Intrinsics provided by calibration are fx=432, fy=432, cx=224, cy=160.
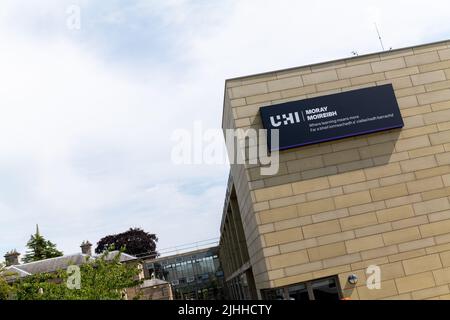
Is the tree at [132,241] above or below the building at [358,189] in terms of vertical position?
above

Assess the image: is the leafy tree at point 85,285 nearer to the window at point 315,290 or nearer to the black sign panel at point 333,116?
the window at point 315,290

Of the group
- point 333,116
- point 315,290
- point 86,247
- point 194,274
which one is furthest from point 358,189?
point 194,274

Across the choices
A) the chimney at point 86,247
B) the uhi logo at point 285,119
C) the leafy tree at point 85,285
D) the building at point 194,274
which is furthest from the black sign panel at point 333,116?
the building at point 194,274

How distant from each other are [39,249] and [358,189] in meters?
68.5

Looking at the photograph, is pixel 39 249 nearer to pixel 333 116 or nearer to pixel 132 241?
pixel 132 241

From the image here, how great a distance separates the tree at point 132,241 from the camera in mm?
85062

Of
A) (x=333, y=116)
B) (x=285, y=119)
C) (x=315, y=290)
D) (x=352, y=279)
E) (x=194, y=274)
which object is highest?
(x=194, y=274)

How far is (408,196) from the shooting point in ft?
59.5

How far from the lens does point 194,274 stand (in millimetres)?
83938

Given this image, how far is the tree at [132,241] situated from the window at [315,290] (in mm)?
70435

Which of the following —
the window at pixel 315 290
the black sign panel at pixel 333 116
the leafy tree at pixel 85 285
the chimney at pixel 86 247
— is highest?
the chimney at pixel 86 247
